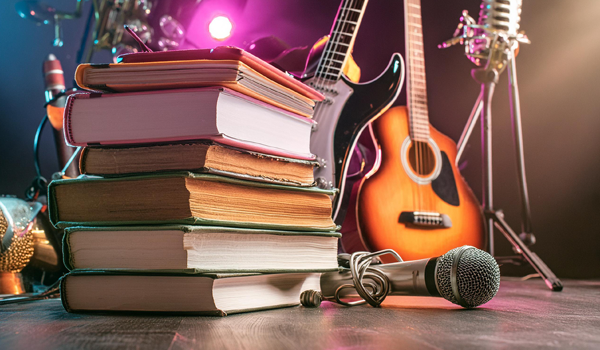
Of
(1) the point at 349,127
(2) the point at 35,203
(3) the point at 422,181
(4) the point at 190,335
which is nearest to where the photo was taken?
(4) the point at 190,335

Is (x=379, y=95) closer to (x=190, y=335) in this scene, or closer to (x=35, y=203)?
(x=35, y=203)

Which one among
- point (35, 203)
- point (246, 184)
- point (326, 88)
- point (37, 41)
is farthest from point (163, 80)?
point (37, 41)

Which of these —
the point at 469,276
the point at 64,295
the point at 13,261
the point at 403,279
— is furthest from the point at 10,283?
the point at 469,276

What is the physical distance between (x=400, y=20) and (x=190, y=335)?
5.94 feet

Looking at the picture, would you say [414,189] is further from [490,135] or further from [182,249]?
[182,249]

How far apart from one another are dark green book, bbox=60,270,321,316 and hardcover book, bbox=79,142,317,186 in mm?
143

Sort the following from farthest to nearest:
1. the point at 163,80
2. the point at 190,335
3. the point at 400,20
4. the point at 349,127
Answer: the point at 400,20
the point at 349,127
the point at 163,80
the point at 190,335

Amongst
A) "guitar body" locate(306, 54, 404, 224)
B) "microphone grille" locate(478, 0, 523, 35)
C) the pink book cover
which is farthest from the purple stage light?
the pink book cover

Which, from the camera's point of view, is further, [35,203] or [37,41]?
[37,41]

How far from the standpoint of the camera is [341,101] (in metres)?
1.46

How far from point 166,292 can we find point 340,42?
1096mm

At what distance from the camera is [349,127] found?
1455mm

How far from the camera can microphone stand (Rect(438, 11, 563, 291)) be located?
5.88ft

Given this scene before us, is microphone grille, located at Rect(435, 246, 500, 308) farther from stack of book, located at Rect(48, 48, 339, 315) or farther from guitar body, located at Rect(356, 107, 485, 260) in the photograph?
guitar body, located at Rect(356, 107, 485, 260)
